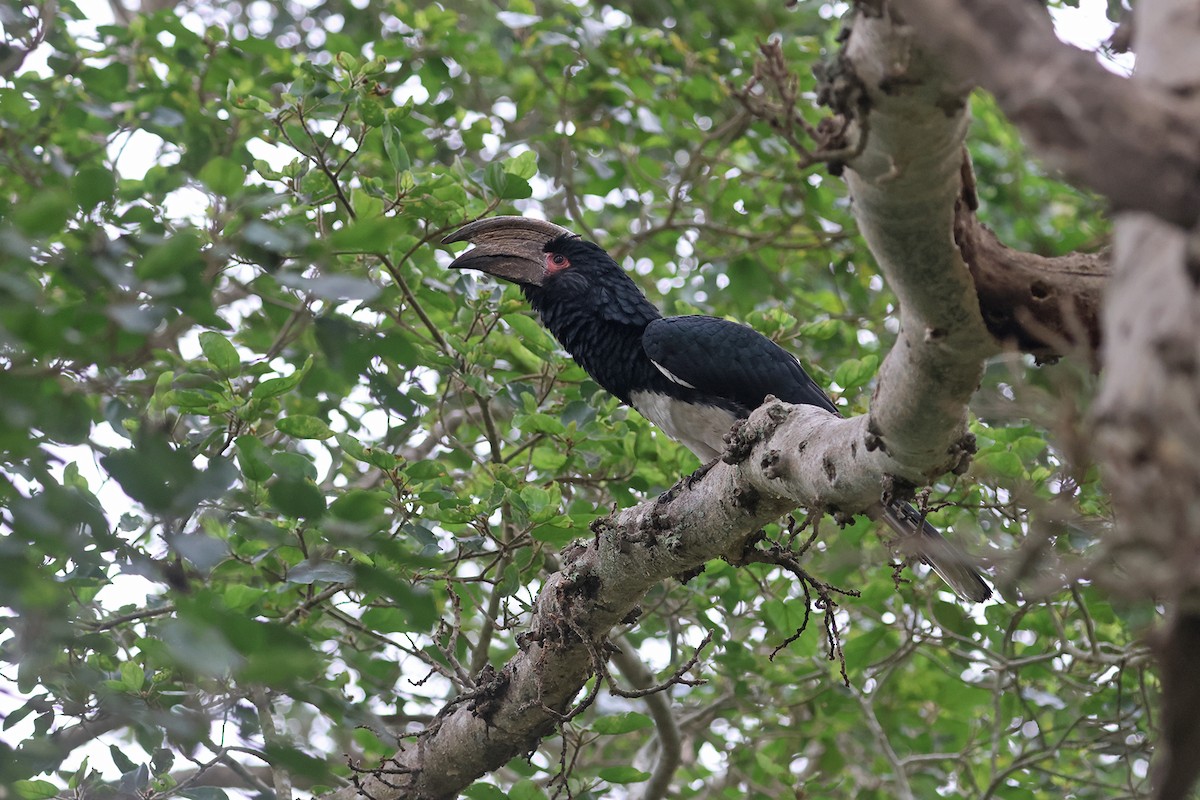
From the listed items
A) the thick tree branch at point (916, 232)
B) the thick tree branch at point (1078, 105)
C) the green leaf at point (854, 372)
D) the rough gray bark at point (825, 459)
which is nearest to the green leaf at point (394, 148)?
the rough gray bark at point (825, 459)

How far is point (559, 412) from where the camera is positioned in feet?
13.1

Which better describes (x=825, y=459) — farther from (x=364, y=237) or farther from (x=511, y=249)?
(x=511, y=249)

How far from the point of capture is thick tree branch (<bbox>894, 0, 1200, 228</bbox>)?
3.77 feet

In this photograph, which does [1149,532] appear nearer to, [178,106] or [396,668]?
[396,668]

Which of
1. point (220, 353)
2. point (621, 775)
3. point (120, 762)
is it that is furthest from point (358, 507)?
point (621, 775)

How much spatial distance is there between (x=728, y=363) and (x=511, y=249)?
3.56ft

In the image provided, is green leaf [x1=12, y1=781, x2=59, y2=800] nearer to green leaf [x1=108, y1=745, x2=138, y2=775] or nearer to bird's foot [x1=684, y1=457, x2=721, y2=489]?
green leaf [x1=108, y1=745, x2=138, y2=775]

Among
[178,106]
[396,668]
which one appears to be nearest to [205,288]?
[396,668]

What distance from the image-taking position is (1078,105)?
3.96 feet

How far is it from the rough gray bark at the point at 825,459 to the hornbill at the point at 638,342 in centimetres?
63

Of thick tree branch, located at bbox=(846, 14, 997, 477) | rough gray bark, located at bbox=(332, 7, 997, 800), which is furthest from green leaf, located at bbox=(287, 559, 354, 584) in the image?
thick tree branch, located at bbox=(846, 14, 997, 477)

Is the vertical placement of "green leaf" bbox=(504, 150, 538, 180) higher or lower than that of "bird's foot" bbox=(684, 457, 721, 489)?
higher

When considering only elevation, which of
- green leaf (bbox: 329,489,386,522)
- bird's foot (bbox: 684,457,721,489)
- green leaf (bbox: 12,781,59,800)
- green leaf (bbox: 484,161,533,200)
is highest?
green leaf (bbox: 484,161,533,200)

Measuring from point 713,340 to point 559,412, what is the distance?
2.04 feet
